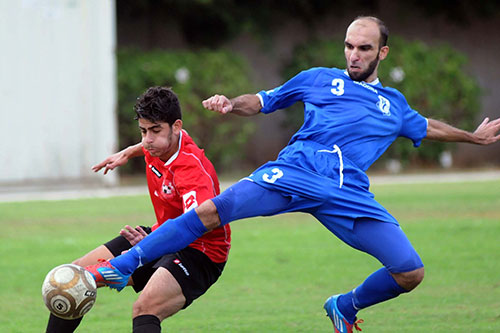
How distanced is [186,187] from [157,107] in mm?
519

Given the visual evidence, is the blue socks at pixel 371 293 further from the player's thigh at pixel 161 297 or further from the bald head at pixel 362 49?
the bald head at pixel 362 49

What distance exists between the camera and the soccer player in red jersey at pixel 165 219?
5121 mm

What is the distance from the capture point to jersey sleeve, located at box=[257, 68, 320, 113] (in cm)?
584

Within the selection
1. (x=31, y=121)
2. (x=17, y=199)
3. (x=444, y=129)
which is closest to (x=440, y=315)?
(x=444, y=129)

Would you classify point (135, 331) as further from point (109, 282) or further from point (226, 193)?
point (226, 193)

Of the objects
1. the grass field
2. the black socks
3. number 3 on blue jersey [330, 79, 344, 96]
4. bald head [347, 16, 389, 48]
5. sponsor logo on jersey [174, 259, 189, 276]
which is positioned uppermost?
bald head [347, 16, 389, 48]

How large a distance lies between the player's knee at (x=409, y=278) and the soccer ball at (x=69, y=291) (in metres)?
1.88

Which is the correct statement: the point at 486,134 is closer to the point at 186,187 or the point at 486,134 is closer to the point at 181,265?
the point at 186,187

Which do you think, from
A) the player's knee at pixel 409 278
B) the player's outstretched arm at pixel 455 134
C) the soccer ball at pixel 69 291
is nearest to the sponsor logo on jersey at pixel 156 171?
the soccer ball at pixel 69 291

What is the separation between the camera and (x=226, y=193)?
203 inches

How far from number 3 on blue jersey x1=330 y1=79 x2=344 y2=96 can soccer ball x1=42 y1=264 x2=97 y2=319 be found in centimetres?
198

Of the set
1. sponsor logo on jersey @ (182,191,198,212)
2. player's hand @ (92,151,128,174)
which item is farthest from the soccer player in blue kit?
player's hand @ (92,151,128,174)

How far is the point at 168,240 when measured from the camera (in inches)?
197

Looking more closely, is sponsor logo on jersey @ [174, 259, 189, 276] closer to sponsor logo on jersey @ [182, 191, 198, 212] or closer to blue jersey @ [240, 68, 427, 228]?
sponsor logo on jersey @ [182, 191, 198, 212]
